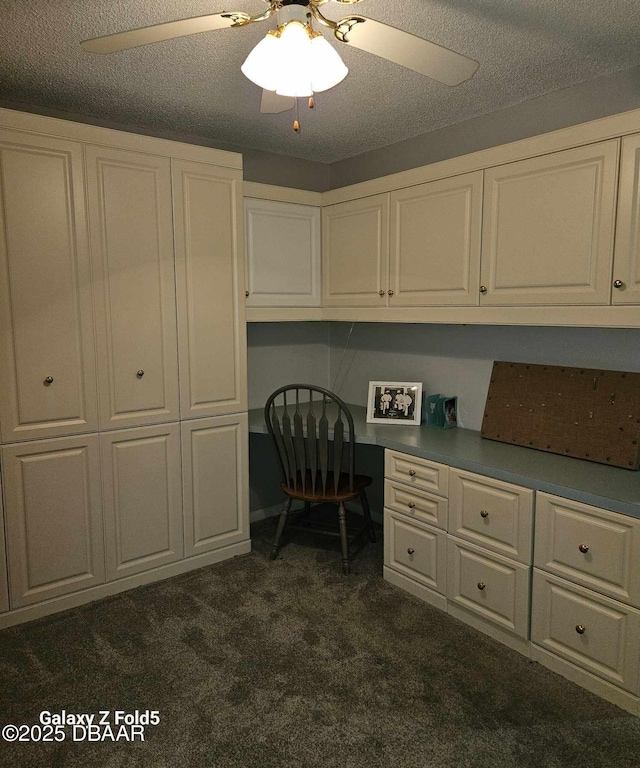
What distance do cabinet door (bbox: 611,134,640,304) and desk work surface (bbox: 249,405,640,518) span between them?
70 cm

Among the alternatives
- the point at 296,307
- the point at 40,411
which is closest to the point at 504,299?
the point at 296,307

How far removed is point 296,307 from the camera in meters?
3.39

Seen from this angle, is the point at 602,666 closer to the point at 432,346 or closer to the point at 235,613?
the point at 235,613

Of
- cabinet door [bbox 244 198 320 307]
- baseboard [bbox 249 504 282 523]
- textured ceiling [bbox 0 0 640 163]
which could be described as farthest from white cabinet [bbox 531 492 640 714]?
baseboard [bbox 249 504 282 523]

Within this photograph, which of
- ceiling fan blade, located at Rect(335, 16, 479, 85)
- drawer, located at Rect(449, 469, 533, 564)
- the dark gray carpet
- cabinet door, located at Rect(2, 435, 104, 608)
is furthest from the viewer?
cabinet door, located at Rect(2, 435, 104, 608)

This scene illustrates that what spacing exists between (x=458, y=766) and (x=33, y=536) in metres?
1.97

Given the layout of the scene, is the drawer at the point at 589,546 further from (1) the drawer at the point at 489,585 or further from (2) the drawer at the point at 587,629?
(1) the drawer at the point at 489,585

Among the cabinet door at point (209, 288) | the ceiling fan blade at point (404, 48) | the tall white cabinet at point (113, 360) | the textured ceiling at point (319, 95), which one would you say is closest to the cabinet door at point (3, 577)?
the tall white cabinet at point (113, 360)

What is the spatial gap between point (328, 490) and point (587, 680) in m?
Answer: 1.43

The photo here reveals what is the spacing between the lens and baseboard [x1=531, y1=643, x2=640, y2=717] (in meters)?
1.96

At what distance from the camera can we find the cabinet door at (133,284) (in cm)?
257

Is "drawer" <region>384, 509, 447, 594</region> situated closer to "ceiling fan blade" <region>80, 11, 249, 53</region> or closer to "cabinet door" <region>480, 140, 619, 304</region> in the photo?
"cabinet door" <region>480, 140, 619, 304</region>

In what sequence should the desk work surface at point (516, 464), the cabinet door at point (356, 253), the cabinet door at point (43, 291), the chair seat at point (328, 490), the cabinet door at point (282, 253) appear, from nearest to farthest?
the desk work surface at point (516, 464), the cabinet door at point (43, 291), the chair seat at point (328, 490), the cabinet door at point (356, 253), the cabinet door at point (282, 253)

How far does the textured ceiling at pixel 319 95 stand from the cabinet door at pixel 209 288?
0.38 m
